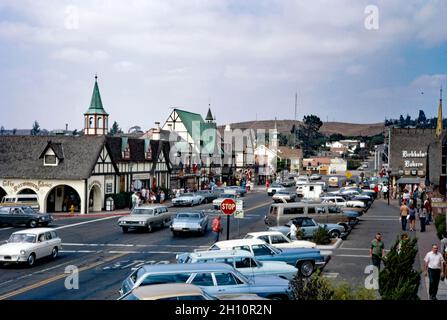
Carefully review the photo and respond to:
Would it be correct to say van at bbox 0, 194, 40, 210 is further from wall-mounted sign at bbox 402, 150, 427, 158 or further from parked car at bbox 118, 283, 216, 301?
wall-mounted sign at bbox 402, 150, 427, 158

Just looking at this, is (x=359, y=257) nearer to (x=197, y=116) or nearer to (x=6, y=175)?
(x=6, y=175)

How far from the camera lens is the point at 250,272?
1597 centimetres

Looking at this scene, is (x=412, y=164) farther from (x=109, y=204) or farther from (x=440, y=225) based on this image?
(x=440, y=225)

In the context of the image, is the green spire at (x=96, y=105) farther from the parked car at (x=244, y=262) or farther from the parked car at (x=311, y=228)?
the parked car at (x=244, y=262)

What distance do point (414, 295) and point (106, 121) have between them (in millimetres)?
52478

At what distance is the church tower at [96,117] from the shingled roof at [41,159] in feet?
40.4

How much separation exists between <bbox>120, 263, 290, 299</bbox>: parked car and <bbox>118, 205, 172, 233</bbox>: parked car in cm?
1892

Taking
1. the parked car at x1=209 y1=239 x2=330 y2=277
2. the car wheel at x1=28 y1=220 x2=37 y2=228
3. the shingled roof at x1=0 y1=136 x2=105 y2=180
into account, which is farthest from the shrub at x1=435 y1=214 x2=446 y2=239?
the shingled roof at x1=0 y1=136 x2=105 y2=180

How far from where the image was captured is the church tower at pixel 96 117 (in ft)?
200

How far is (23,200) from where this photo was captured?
144ft

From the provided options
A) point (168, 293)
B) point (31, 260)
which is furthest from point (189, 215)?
point (168, 293)

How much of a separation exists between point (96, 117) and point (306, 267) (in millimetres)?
45159

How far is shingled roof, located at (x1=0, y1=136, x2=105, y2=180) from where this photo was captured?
4572 cm
